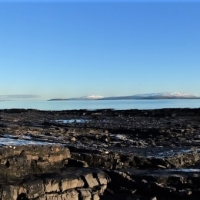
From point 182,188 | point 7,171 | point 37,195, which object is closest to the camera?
point 37,195

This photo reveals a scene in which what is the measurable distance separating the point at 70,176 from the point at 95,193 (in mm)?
869

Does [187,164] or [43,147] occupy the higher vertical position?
[43,147]

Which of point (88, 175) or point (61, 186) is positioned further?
point (88, 175)

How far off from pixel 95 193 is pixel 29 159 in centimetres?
233

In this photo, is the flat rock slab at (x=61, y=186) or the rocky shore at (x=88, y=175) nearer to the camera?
the flat rock slab at (x=61, y=186)

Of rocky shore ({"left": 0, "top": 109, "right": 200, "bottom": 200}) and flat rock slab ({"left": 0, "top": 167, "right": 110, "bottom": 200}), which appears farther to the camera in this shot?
rocky shore ({"left": 0, "top": 109, "right": 200, "bottom": 200})

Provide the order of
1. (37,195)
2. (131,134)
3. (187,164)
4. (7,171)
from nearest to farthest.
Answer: (37,195) → (7,171) → (187,164) → (131,134)

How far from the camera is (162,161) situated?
13.9 m

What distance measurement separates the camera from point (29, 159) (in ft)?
38.8

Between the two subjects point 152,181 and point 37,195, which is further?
point 152,181

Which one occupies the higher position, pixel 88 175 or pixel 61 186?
pixel 88 175

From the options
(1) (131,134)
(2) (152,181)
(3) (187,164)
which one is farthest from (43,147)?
(1) (131,134)

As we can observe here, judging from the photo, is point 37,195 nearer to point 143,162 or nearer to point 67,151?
point 67,151

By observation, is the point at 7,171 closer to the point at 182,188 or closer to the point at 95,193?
the point at 95,193
